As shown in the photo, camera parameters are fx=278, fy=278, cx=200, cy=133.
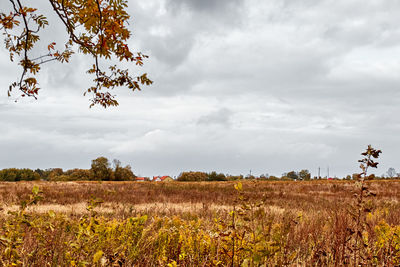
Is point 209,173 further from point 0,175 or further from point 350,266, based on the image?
point 350,266

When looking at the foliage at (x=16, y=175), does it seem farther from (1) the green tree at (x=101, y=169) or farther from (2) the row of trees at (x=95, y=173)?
(1) the green tree at (x=101, y=169)

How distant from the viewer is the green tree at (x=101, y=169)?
228ft

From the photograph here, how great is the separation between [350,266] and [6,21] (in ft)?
15.5

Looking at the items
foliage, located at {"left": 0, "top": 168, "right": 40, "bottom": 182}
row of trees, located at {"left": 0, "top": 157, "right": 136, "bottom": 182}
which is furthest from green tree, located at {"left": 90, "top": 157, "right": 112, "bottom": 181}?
foliage, located at {"left": 0, "top": 168, "right": 40, "bottom": 182}

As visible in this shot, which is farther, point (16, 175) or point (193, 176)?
point (193, 176)

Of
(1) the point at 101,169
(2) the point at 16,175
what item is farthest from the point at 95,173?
(2) the point at 16,175

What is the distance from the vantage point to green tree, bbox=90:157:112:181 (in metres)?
69.6

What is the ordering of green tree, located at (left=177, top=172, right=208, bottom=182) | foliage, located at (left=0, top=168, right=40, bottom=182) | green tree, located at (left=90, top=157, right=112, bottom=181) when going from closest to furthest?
1. green tree, located at (left=90, top=157, right=112, bottom=181)
2. foliage, located at (left=0, top=168, right=40, bottom=182)
3. green tree, located at (left=177, top=172, right=208, bottom=182)

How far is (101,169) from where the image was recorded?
232ft

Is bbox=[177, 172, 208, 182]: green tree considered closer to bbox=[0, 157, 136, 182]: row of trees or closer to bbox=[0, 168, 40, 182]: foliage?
bbox=[0, 157, 136, 182]: row of trees

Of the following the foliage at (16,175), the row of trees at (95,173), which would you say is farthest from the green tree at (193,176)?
the foliage at (16,175)

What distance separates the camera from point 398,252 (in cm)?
319

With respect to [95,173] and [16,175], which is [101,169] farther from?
[16,175]

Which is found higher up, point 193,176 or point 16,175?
point 193,176
